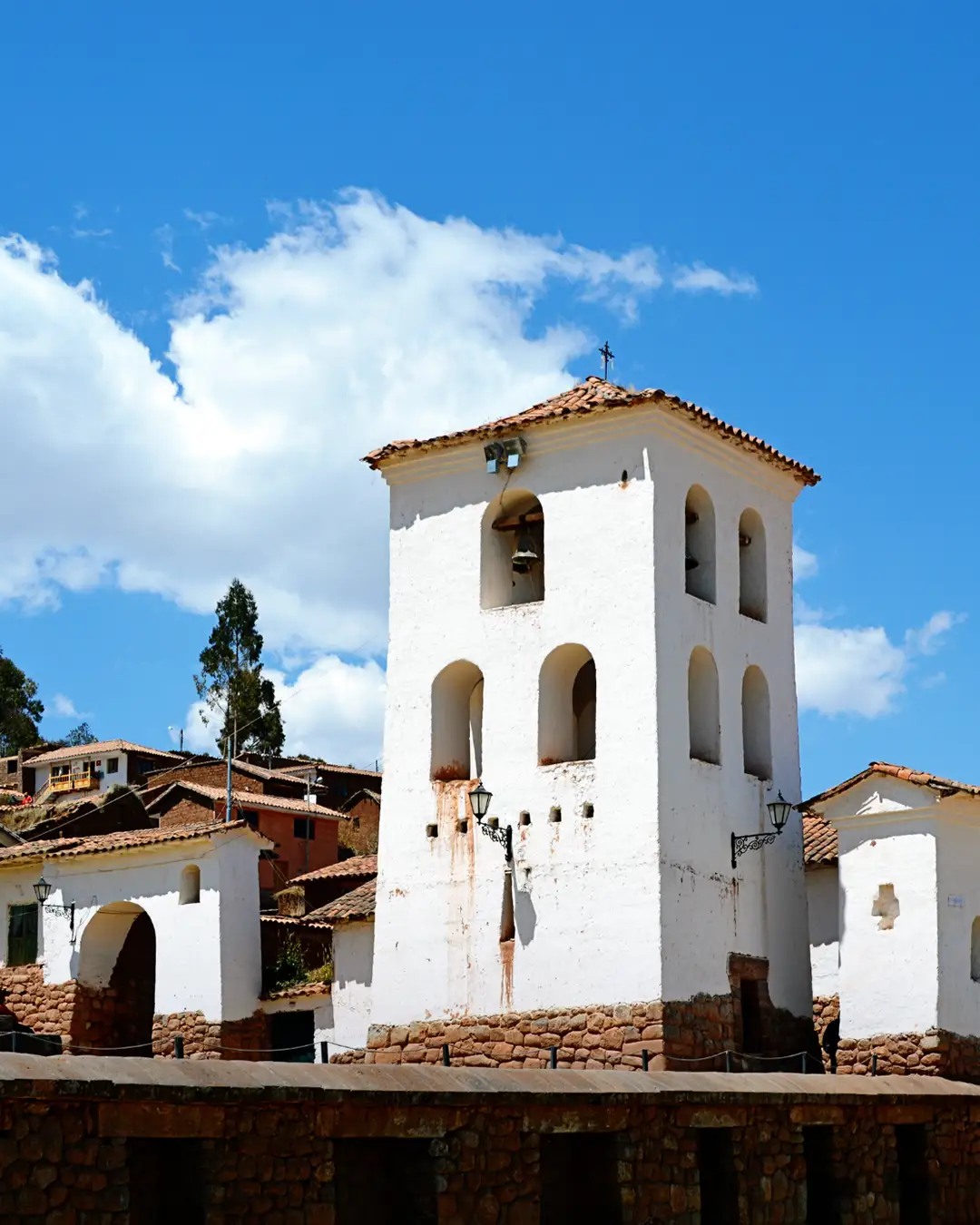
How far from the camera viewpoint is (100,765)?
218 feet

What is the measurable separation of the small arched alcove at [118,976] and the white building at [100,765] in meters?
35.2

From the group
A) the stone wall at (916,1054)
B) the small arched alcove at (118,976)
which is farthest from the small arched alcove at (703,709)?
the small arched alcove at (118,976)

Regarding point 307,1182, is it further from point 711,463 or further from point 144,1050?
point 144,1050

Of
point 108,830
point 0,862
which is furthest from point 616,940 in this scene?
point 108,830

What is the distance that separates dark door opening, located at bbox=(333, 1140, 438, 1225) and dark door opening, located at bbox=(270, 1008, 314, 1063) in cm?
1296

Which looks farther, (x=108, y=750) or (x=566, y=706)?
(x=108, y=750)

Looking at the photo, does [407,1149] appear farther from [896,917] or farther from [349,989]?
[349,989]

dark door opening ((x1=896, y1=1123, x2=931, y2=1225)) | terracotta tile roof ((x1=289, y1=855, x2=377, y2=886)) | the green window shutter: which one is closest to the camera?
dark door opening ((x1=896, y1=1123, x2=931, y2=1225))

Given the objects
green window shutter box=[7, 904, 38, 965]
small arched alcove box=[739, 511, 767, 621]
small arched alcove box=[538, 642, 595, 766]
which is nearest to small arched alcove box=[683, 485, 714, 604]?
small arched alcove box=[739, 511, 767, 621]

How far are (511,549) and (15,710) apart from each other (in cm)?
5938

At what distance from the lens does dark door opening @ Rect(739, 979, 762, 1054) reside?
2362 cm

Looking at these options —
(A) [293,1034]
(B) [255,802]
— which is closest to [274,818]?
(B) [255,802]

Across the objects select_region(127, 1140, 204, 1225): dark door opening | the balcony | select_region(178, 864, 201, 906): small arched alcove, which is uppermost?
the balcony

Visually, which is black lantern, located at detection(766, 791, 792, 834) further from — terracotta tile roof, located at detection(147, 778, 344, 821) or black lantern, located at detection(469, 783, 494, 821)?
terracotta tile roof, located at detection(147, 778, 344, 821)
